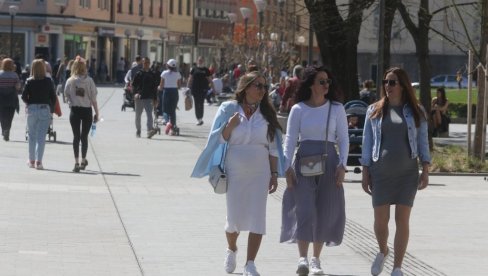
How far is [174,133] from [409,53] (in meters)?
45.9

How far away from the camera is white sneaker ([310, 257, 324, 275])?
34.1 feet

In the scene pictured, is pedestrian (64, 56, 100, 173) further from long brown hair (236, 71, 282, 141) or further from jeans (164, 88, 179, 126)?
long brown hair (236, 71, 282, 141)

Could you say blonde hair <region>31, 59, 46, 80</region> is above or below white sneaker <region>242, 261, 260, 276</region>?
above

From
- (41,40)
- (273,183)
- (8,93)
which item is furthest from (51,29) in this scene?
(273,183)

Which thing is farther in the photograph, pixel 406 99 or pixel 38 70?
pixel 38 70

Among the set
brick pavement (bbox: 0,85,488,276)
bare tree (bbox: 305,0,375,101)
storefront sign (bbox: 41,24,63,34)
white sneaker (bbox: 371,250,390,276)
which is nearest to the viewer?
white sneaker (bbox: 371,250,390,276)

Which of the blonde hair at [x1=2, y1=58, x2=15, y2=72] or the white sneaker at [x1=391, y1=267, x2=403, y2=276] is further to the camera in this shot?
the blonde hair at [x1=2, y1=58, x2=15, y2=72]

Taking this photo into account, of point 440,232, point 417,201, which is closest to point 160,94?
point 417,201

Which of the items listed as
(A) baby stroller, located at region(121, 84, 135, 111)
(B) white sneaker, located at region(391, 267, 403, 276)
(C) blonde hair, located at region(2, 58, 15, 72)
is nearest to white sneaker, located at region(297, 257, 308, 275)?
(B) white sneaker, located at region(391, 267, 403, 276)

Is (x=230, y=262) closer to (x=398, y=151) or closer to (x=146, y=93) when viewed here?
(x=398, y=151)

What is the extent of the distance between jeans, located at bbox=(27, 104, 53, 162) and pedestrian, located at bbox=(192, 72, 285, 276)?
32.2 feet

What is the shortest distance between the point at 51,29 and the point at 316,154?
65981 mm

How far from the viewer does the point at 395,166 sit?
10.1 m

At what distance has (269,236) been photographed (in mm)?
12867
